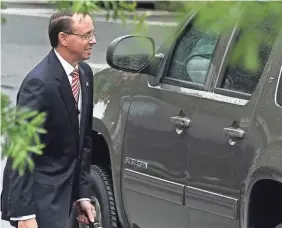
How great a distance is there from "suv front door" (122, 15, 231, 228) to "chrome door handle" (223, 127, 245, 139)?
1.15 ft

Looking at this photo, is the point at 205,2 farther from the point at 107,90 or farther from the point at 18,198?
the point at 107,90

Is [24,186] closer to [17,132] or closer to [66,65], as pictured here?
[66,65]

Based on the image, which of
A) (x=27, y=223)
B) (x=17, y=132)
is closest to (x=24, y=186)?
(x=27, y=223)

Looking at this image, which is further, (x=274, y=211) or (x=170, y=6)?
(x=274, y=211)

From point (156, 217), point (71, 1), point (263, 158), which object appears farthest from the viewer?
point (156, 217)

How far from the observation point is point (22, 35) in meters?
19.0

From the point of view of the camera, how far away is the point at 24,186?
15.0 ft

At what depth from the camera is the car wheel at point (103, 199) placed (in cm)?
604

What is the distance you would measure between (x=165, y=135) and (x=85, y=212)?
613mm

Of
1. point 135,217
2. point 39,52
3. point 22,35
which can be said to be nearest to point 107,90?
point 135,217

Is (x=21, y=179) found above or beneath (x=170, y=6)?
beneath

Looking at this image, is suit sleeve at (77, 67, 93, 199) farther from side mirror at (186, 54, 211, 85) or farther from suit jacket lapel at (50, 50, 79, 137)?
side mirror at (186, 54, 211, 85)

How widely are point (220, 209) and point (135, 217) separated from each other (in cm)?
100

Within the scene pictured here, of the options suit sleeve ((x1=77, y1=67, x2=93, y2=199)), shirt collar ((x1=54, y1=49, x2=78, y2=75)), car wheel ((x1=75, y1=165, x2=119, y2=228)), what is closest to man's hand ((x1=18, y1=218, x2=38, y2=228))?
suit sleeve ((x1=77, y1=67, x2=93, y2=199))
